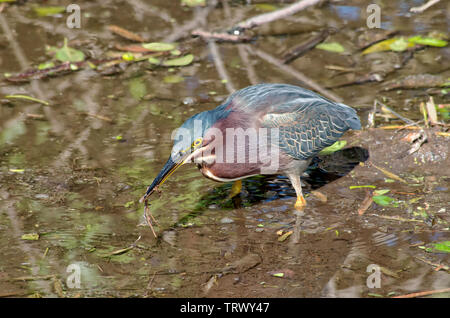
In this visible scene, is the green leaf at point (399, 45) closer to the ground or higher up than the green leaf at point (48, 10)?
closer to the ground

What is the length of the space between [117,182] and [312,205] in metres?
2.03

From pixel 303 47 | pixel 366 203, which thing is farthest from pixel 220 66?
pixel 366 203

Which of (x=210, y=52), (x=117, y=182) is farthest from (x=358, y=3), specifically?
(x=117, y=182)

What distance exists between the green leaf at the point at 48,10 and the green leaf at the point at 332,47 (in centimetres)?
446

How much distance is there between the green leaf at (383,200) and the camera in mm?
6188

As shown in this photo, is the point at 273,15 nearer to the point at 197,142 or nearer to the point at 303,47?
the point at 303,47

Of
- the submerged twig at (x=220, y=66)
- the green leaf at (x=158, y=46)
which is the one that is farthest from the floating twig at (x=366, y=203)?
the green leaf at (x=158, y=46)

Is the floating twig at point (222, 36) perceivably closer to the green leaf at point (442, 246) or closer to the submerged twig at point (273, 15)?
the submerged twig at point (273, 15)

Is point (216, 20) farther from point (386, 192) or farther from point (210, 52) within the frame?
point (386, 192)

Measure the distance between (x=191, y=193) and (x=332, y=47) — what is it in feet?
13.4

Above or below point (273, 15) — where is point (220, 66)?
below

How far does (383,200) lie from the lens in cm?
622

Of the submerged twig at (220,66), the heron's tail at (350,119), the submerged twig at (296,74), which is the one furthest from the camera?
the submerged twig at (220,66)

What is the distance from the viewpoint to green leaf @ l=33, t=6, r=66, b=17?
10.9 m
